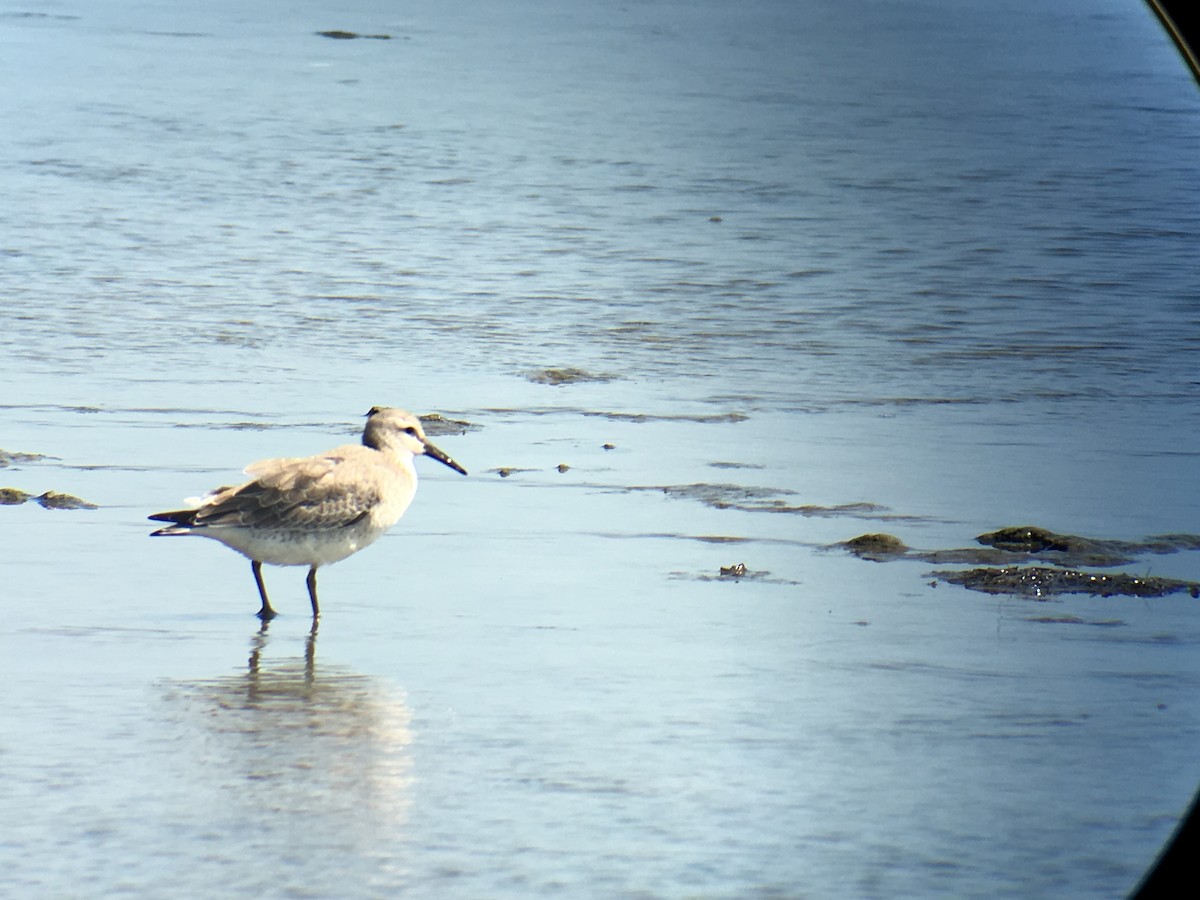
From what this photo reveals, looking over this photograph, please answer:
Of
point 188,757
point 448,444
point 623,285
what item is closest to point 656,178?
point 623,285

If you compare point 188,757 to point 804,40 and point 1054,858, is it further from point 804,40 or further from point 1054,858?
point 804,40

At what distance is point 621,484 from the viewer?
22.7 feet

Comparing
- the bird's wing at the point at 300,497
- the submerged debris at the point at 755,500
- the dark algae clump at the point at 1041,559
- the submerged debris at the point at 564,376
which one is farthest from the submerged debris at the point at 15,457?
the dark algae clump at the point at 1041,559

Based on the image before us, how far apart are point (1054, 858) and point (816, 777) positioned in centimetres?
62

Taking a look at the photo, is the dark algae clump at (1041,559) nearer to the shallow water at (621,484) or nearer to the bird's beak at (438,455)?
the shallow water at (621,484)

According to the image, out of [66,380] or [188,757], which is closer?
[188,757]

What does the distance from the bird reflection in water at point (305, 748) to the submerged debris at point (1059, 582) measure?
1906 millimetres

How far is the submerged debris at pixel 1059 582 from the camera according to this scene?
5551mm

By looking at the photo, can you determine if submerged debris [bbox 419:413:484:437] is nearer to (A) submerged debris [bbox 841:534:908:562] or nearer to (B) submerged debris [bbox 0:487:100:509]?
(B) submerged debris [bbox 0:487:100:509]

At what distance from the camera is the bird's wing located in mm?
5637

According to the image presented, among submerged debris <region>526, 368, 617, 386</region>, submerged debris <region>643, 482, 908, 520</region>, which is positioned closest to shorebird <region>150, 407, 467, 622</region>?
submerged debris <region>643, 482, 908, 520</region>

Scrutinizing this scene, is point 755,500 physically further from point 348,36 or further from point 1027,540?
point 348,36

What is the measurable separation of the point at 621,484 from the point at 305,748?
2.82m

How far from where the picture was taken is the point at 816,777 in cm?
405
